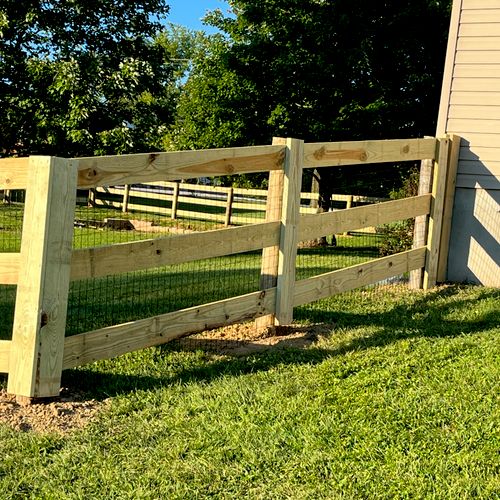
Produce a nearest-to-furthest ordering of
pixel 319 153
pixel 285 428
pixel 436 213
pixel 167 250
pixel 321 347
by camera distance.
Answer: pixel 285 428 → pixel 167 250 → pixel 321 347 → pixel 319 153 → pixel 436 213

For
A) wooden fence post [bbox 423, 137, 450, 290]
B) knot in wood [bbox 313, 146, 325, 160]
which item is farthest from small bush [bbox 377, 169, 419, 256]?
knot in wood [bbox 313, 146, 325, 160]

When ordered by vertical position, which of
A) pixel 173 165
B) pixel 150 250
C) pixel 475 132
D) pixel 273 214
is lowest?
pixel 150 250

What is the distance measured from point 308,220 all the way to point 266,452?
2.94 m

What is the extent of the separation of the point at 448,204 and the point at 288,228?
11.5 feet

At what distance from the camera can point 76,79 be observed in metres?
13.5

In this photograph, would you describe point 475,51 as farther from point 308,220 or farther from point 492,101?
point 308,220

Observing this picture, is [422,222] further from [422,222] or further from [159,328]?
[159,328]

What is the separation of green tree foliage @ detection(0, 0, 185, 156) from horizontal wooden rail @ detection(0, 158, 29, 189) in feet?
31.6

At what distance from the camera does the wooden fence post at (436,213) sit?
830 cm

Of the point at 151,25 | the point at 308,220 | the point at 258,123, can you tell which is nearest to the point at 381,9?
the point at 258,123

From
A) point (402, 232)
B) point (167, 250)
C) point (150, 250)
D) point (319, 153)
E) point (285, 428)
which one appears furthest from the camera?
point (402, 232)

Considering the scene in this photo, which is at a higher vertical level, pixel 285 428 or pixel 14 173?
pixel 14 173

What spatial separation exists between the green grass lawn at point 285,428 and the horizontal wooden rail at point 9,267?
2.72 ft

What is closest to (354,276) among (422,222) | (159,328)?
(422,222)
